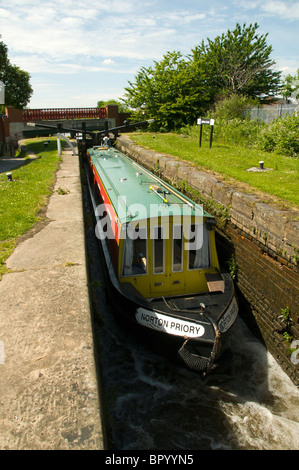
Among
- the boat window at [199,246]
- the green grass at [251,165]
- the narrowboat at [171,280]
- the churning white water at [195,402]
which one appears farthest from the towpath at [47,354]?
the green grass at [251,165]

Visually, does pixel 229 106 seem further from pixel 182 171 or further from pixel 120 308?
pixel 120 308

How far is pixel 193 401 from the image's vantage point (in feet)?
16.2

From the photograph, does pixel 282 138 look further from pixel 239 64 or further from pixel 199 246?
pixel 239 64

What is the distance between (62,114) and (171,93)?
10.4 metres

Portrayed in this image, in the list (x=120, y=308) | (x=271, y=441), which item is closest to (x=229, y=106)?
(x=120, y=308)

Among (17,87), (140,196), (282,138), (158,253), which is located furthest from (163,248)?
(17,87)

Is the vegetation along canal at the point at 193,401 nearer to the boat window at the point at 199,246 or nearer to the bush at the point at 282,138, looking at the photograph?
the boat window at the point at 199,246

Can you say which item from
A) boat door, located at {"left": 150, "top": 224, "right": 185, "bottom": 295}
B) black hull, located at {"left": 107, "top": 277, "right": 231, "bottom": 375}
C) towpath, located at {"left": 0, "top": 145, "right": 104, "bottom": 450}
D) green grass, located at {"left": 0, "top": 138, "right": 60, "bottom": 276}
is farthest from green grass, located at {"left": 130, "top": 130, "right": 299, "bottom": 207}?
green grass, located at {"left": 0, "top": 138, "right": 60, "bottom": 276}

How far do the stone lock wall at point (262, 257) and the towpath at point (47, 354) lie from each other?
10.1 ft

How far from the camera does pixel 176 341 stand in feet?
15.8

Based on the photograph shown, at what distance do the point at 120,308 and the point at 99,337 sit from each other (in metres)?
0.93

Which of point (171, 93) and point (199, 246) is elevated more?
point (171, 93)

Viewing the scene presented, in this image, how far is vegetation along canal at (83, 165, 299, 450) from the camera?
4.35 metres

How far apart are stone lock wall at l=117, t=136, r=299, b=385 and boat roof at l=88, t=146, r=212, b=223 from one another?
1005mm
